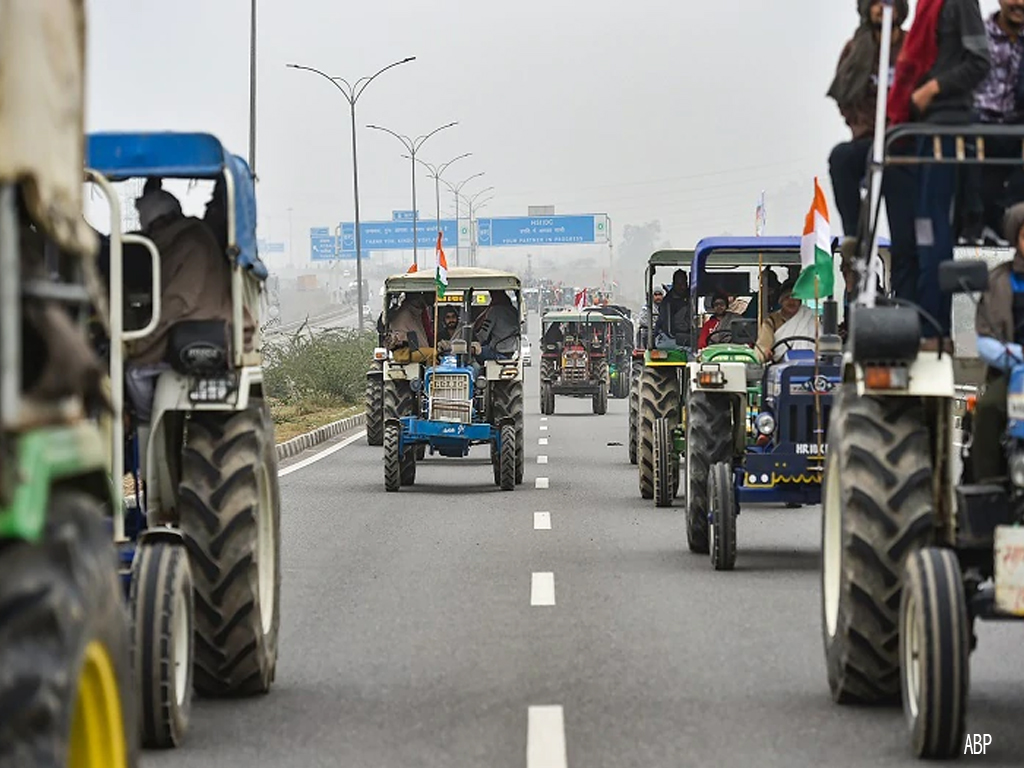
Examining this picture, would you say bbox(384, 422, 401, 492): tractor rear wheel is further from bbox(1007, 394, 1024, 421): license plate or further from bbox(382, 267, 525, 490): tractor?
bbox(1007, 394, 1024, 421): license plate

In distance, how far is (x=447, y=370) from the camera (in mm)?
26891

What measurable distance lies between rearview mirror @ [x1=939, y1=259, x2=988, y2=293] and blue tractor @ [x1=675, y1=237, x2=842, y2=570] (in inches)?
247

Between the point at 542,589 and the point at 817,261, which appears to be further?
the point at 817,261

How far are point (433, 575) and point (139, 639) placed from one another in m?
7.06

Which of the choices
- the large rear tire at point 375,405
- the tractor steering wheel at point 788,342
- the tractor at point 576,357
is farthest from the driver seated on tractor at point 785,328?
the tractor at point 576,357

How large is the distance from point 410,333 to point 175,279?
17.9 m

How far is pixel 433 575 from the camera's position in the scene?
1625cm

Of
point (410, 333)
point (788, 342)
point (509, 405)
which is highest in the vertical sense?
point (788, 342)

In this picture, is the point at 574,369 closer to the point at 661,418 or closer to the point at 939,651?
the point at 661,418

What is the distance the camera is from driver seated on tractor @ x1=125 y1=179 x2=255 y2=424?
1091 centimetres

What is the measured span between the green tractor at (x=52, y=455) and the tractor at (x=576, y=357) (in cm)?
4485

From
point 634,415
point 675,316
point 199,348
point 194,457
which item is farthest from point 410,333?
point 194,457

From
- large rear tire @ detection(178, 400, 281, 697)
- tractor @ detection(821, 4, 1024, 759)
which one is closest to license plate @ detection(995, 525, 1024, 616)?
tractor @ detection(821, 4, 1024, 759)

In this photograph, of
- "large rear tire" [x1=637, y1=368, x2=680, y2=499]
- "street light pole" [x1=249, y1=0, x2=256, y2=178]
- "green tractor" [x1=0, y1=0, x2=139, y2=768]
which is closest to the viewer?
"green tractor" [x1=0, y1=0, x2=139, y2=768]
